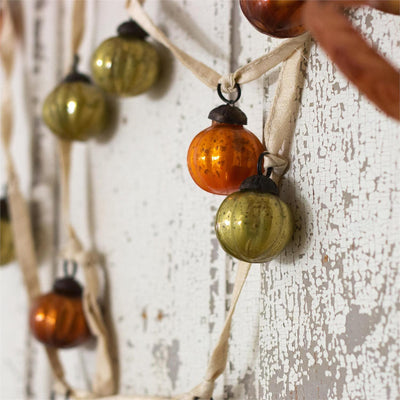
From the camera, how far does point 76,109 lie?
0.60 m

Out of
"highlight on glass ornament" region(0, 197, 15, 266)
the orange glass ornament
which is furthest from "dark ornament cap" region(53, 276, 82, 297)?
A: "highlight on glass ornament" region(0, 197, 15, 266)

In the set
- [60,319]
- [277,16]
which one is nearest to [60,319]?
[60,319]

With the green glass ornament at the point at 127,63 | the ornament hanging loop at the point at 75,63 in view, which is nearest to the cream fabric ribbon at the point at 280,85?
the green glass ornament at the point at 127,63

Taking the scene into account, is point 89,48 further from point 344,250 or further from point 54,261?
point 344,250

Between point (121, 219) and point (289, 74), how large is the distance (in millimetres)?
258

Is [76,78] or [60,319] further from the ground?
[76,78]

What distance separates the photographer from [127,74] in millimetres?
559

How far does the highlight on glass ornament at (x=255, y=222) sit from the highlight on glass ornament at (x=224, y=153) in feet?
0.07

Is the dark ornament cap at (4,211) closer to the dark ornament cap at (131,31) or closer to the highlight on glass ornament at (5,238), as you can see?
the highlight on glass ornament at (5,238)

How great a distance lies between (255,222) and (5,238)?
39 cm

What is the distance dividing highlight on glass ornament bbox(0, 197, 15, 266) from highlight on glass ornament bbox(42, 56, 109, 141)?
0.14 m

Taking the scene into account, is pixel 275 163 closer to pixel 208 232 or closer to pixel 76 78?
pixel 208 232

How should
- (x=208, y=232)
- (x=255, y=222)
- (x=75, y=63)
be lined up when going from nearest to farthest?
1. (x=255, y=222)
2. (x=208, y=232)
3. (x=75, y=63)

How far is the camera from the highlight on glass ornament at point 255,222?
1.33 ft
